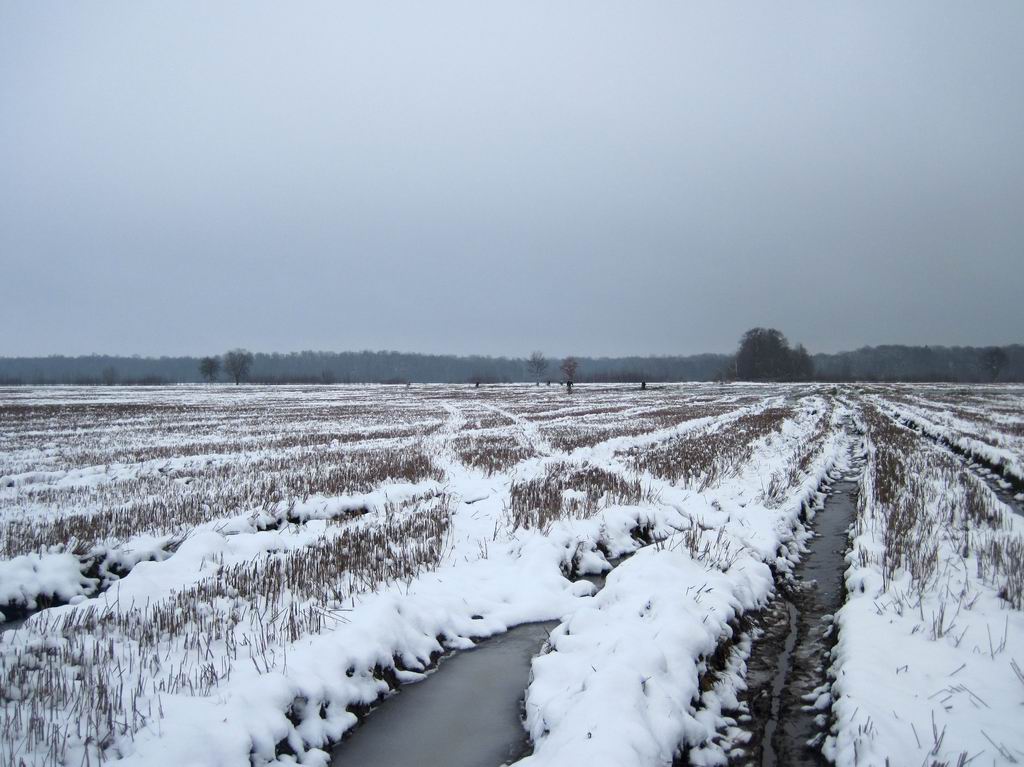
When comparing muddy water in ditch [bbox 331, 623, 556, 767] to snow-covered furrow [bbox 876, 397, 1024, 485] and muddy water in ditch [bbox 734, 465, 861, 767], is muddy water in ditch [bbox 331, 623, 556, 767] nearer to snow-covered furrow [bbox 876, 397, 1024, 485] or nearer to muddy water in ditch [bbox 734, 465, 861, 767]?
muddy water in ditch [bbox 734, 465, 861, 767]

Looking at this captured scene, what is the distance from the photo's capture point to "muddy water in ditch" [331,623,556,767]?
3.85 meters

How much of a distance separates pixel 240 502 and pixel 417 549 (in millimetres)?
4887

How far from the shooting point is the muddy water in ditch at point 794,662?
12.5ft

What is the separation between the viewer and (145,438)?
21750mm

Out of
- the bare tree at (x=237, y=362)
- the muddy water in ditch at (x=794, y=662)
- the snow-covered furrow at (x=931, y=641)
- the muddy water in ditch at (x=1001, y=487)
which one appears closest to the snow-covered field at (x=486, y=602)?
the snow-covered furrow at (x=931, y=641)

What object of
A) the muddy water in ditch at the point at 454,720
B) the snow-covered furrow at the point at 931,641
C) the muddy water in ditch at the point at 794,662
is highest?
the snow-covered furrow at the point at 931,641

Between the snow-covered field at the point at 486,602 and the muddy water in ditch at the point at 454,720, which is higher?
the snow-covered field at the point at 486,602

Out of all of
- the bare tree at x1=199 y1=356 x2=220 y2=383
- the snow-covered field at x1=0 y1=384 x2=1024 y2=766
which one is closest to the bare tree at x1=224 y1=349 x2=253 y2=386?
the bare tree at x1=199 y1=356 x2=220 y2=383

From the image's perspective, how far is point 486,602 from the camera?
252 inches

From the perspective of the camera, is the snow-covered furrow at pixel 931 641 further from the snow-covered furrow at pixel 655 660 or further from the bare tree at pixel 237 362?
the bare tree at pixel 237 362

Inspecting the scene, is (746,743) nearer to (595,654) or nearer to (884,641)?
(595,654)

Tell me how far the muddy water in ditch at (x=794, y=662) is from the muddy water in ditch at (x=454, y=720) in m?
1.66

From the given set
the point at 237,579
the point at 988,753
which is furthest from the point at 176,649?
the point at 988,753

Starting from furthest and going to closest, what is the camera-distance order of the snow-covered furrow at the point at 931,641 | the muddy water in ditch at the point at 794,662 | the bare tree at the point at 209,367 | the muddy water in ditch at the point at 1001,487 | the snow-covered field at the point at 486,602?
the bare tree at the point at 209,367 < the muddy water in ditch at the point at 1001,487 < the muddy water in ditch at the point at 794,662 < the snow-covered field at the point at 486,602 < the snow-covered furrow at the point at 931,641
